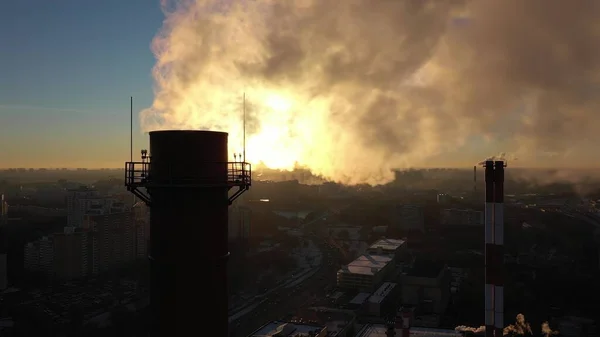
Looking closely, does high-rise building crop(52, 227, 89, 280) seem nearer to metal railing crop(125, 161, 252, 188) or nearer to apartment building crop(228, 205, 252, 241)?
apartment building crop(228, 205, 252, 241)

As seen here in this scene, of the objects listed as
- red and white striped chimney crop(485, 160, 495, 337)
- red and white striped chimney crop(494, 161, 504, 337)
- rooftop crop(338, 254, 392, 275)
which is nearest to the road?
rooftop crop(338, 254, 392, 275)

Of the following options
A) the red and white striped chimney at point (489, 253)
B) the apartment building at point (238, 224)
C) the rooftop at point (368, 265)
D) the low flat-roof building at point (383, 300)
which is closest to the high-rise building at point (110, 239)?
the apartment building at point (238, 224)

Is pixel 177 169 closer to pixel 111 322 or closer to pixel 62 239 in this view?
pixel 111 322

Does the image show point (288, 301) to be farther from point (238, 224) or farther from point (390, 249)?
point (238, 224)

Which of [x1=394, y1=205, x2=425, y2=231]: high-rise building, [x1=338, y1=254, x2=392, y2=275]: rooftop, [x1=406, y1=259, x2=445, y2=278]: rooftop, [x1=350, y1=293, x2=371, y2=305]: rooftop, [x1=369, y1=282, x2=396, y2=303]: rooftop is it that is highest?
[x1=394, y1=205, x2=425, y2=231]: high-rise building

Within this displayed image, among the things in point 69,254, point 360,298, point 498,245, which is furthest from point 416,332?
point 69,254

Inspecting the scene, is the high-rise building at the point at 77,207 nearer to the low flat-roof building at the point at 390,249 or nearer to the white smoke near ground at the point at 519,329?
the low flat-roof building at the point at 390,249
